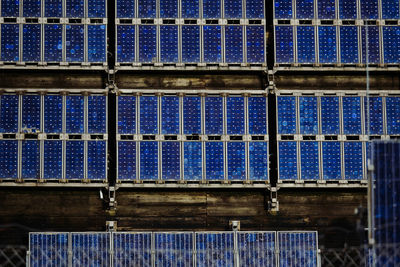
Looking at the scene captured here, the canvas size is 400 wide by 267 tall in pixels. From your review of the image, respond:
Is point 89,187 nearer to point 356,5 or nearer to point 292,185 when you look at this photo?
point 292,185

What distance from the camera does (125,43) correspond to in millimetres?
37000

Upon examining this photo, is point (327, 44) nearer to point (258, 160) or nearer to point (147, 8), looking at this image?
point (258, 160)

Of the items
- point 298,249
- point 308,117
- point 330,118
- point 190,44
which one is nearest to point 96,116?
point 190,44

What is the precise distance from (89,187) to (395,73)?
20.5m

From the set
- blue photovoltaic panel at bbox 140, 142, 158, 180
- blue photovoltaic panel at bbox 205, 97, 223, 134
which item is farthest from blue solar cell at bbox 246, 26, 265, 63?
blue photovoltaic panel at bbox 140, 142, 158, 180

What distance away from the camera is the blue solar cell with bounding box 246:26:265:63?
37.2m

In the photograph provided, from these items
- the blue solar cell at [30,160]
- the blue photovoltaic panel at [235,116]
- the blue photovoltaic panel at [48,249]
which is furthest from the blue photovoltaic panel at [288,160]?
the blue solar cell at [30,160]

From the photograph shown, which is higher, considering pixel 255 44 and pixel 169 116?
pixel 255 44

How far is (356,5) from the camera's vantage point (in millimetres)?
37688

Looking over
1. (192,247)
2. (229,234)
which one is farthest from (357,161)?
(192,247)

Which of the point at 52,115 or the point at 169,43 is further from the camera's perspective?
the point at 169,43

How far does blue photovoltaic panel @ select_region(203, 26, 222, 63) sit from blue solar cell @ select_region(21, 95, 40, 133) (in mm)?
10639

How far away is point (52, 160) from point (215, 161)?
9822 mm

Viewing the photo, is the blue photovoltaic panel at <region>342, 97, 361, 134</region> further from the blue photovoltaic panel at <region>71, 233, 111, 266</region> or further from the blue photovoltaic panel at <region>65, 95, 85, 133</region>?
the blue photovoltaic panel at <region>65, 95, 85, 133</region>
